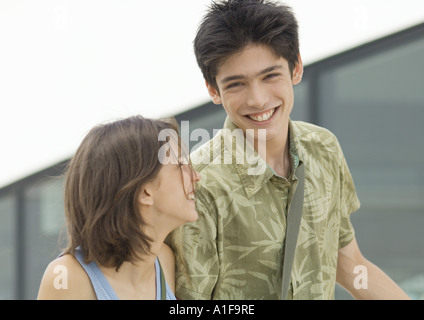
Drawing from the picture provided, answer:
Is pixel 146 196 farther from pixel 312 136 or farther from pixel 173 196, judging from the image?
pixel 312 136

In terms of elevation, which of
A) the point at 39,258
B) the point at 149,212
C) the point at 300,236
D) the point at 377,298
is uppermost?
the point at 149,212

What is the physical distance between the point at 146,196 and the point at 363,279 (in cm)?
84

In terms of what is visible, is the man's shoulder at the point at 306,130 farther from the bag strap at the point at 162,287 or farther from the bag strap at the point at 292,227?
→ the bag strap at the point at 162,287

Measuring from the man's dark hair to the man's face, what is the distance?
0.02 meters

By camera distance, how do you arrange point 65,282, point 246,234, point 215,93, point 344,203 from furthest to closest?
point 344,203
point 215,93
point 246,234
point 65,282

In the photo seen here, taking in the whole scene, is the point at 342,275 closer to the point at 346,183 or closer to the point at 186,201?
the point at 346,183

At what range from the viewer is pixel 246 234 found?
167 cm

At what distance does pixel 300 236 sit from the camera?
1.73 m

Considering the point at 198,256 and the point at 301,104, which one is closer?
the point at 198,256

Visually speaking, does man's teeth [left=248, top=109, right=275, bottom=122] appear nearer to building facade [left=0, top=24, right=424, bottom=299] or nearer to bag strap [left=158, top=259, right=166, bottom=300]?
bag strap [left=158, top=259, right=166, bottom=300]

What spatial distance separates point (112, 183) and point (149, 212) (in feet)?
0.40

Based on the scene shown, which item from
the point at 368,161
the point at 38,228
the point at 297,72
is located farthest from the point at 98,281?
the point at 368,161

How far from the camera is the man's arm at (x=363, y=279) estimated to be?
6.32 feet
